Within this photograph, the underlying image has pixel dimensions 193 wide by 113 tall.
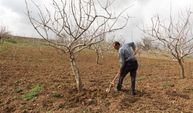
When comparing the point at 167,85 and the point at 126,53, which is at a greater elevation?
the point at 126,53

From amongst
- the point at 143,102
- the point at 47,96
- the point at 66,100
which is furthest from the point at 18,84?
the point at 143,102

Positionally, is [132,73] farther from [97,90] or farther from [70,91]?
[70,91]

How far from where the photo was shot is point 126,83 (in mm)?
11641

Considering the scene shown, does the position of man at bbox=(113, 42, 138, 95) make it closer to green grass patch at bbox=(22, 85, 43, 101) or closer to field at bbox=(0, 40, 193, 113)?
field at bbox=(0, 40, 193, 113)

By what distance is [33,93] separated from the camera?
10.0 metres

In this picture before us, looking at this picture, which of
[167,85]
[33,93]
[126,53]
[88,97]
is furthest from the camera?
[167,85]

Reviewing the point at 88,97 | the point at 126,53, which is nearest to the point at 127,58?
the point at 126,53

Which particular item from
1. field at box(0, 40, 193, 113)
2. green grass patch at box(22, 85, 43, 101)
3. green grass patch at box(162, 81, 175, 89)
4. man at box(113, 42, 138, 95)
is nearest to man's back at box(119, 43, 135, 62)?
man at box(113, 42, 138, 95)

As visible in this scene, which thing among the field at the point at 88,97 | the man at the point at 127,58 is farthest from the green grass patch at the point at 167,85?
the man at the point at 127,58

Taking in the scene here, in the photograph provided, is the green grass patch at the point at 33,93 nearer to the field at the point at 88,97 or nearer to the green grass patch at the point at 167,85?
the field at the point at 88,97

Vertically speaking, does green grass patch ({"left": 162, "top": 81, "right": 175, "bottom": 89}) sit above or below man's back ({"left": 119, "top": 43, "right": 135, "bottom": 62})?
below

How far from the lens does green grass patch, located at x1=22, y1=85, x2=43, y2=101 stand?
983 cm

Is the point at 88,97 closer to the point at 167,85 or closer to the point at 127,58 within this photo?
the point at 127,58

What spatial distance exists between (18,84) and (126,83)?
3597 mm
